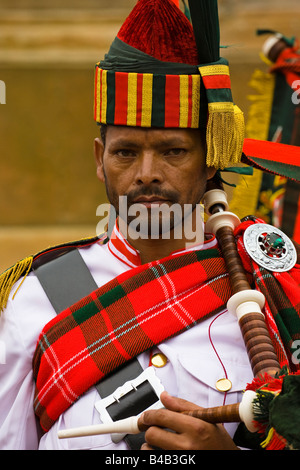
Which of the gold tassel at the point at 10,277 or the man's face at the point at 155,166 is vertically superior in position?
the man's face at the point at 155,166

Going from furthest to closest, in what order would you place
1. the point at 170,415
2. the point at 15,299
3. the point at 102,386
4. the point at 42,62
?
the point at 42,62, the point at 15,299, the point at 102,386, the point at 170,415

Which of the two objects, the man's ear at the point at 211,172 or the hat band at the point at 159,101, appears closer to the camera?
the hat band at the point at 159,101

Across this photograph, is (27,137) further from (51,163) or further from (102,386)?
(102,386)

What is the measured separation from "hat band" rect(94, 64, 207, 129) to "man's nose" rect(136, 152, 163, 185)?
10 cm

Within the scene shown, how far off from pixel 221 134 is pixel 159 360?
2.31 ft

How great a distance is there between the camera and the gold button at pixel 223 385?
2.40 meters

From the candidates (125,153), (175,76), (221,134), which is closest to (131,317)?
(125,153)

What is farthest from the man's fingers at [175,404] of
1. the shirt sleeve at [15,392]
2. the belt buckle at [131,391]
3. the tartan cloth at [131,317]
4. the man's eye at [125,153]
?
the man's eye at [125,153]

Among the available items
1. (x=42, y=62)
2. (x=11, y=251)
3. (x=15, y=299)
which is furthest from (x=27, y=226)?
(x=15, y=299)

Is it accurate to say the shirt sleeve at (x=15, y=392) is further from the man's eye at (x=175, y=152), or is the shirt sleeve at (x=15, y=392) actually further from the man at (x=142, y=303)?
the man's eye at (x=175, y=152)

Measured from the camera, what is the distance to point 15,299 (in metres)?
2.71

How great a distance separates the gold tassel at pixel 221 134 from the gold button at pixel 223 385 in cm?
65

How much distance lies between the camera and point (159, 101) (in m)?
2.55

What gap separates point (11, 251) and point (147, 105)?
3.73 meters
